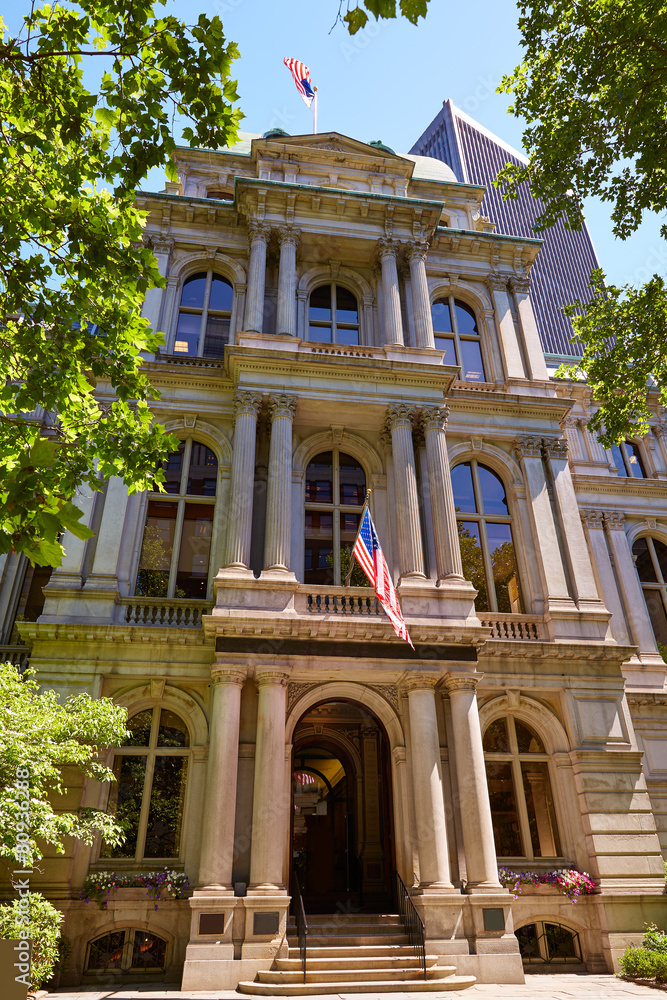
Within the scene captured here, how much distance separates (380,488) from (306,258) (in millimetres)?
8411

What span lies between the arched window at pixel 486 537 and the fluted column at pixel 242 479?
6.55 m

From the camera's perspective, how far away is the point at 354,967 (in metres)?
12.3

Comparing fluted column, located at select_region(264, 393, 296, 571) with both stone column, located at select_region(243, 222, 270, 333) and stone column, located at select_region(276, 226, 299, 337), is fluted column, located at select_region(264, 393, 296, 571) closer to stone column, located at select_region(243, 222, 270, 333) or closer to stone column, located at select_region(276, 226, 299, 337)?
stone column, located at select_region(276, 226, 299, 337)

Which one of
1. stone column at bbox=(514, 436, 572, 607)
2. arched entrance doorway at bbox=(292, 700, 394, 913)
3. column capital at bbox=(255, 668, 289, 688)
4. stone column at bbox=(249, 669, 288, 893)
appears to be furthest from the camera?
stone column at bbox=(514, 436, 572, 607)

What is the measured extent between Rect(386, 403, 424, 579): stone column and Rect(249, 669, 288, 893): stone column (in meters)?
4.36

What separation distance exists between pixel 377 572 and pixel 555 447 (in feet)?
33.3

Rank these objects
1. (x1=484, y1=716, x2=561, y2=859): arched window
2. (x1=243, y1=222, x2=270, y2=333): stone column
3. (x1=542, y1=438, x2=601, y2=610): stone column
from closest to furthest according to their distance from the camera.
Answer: (x1=484, y1=716, x2=561, y2=859): arched window → (x1=542, y1=438, x2=601, y2=610): stone column → (x1=243, y1=222, x2=270, y2=333): stone column

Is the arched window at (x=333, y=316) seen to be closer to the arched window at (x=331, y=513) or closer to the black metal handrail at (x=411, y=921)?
the arched window at (x=331, y=513)

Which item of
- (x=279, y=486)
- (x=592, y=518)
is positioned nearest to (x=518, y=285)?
(x=592, y=518)

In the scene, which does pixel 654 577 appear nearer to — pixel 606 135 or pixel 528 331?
pixel 528 331

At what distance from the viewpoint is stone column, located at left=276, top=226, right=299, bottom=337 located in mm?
20172

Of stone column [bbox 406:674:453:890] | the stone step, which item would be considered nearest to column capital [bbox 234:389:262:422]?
stone column [bbox 406:674:453:890]

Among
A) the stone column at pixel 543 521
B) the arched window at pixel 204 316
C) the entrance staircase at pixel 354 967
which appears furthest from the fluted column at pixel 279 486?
the entrance staircase at pixel 354 967

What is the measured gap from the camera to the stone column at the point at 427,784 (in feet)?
46.6
